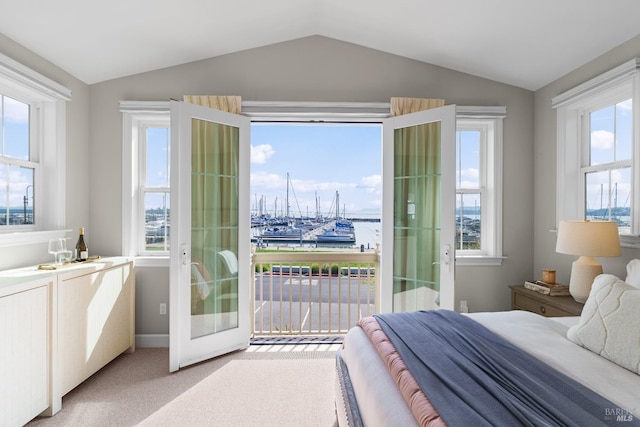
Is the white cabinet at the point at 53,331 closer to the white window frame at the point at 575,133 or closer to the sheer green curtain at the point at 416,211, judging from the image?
the sheer green curtain at the point at 416,211

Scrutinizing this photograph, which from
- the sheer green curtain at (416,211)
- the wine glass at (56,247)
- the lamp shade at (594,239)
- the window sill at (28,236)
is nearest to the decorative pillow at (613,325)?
the lamp shade at (594,239)

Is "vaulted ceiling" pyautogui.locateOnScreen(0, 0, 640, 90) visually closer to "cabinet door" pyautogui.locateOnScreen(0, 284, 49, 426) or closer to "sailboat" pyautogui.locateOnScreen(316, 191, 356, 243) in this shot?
"cabinet door" pyautogui.locateOnScreen(0, 284, 49, 426)

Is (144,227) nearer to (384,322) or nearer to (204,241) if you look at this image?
(204,241)

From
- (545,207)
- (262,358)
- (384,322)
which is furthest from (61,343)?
(545,207)

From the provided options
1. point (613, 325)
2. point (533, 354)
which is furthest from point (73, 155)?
point (613, 325)

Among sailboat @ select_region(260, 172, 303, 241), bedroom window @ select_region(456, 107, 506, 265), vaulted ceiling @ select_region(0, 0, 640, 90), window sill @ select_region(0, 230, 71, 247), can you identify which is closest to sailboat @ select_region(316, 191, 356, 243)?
sailboat @ select_region(260, 172, 303, 241)

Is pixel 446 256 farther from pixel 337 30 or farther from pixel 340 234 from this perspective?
pixel 340 234

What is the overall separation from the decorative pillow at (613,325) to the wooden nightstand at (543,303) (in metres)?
0.78

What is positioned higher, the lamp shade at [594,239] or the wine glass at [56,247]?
the lamp shade at [594,239]

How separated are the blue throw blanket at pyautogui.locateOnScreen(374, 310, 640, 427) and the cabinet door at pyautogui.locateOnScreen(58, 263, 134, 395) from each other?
86.6 inches

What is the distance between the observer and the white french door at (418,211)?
114 inches

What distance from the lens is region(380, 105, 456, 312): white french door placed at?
2.89 metres

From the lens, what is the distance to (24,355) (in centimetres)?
201

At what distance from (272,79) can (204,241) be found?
168cm
